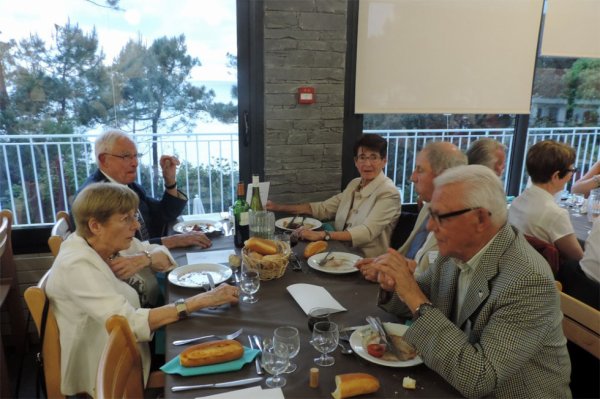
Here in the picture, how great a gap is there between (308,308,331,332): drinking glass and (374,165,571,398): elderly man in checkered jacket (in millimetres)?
233

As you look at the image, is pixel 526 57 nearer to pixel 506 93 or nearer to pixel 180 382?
pixel 506 93

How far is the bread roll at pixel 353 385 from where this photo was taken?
98 centimetres

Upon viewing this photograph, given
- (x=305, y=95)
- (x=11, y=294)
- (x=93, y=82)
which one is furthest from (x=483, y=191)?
(x=11, y=294)

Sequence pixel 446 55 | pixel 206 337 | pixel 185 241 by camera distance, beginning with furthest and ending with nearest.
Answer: pixel 446 55
pixel 185 241
pixel 206 337

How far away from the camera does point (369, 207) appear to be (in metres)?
2.43

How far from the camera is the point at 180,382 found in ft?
3.40

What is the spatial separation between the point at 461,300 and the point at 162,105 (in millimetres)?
2387

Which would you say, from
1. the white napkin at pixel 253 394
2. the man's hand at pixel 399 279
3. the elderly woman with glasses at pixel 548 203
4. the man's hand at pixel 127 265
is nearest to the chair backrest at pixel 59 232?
the man's hand at pixel 127 265

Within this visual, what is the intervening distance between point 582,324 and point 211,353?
3.83 ft

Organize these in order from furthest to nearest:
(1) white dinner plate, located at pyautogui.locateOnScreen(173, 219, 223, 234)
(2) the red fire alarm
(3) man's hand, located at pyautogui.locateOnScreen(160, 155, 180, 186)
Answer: (2) the red fire alarm, (3) man's hand, located at pyautogui.locateOnScreen(160, 155, 180, 186), (1) white dinner plate, located at pyautogui.locateOnScreen(173, 219, 223, 234)

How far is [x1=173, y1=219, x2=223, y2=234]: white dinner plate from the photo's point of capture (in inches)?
89.9

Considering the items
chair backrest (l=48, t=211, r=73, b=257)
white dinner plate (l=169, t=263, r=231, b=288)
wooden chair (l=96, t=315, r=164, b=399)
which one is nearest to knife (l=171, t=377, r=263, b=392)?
wooden chair (l=96, t=315, r=164, b=399)

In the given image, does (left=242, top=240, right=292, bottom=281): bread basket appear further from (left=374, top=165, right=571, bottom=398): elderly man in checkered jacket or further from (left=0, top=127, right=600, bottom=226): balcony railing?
(left=0, top=127, right=600, bottom=226): balcony railing

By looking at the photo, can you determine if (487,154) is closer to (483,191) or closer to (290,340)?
(483,191)
